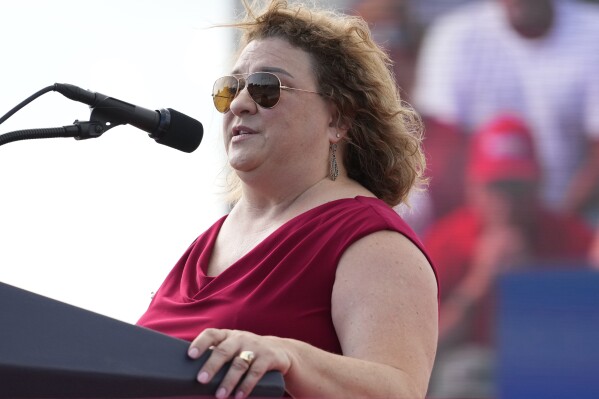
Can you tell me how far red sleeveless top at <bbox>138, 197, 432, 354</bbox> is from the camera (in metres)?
1.91

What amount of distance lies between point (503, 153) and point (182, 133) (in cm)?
335

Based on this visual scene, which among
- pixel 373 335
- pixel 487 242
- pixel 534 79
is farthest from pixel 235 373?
pixel 534 79

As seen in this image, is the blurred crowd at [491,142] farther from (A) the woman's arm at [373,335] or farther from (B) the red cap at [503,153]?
(A) the woman's arm at [373,335]

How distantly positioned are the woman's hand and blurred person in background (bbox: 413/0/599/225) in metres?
3.67

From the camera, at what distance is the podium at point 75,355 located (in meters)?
1.24

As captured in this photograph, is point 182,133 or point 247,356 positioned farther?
point 182,133

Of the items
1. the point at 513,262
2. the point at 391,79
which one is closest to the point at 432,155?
the point at 513,262

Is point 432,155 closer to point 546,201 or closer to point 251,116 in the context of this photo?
point 546,201

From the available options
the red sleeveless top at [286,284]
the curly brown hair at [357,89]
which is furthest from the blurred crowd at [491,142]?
the red sleeveless top at [286,284]

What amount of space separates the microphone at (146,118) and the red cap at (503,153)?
129 inches

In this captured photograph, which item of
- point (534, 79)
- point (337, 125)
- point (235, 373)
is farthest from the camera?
point (534, 79)

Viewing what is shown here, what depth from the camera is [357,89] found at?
2426mm

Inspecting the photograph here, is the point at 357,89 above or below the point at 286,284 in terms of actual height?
above

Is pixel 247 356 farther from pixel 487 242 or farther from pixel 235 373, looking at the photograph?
pixel 487 242
